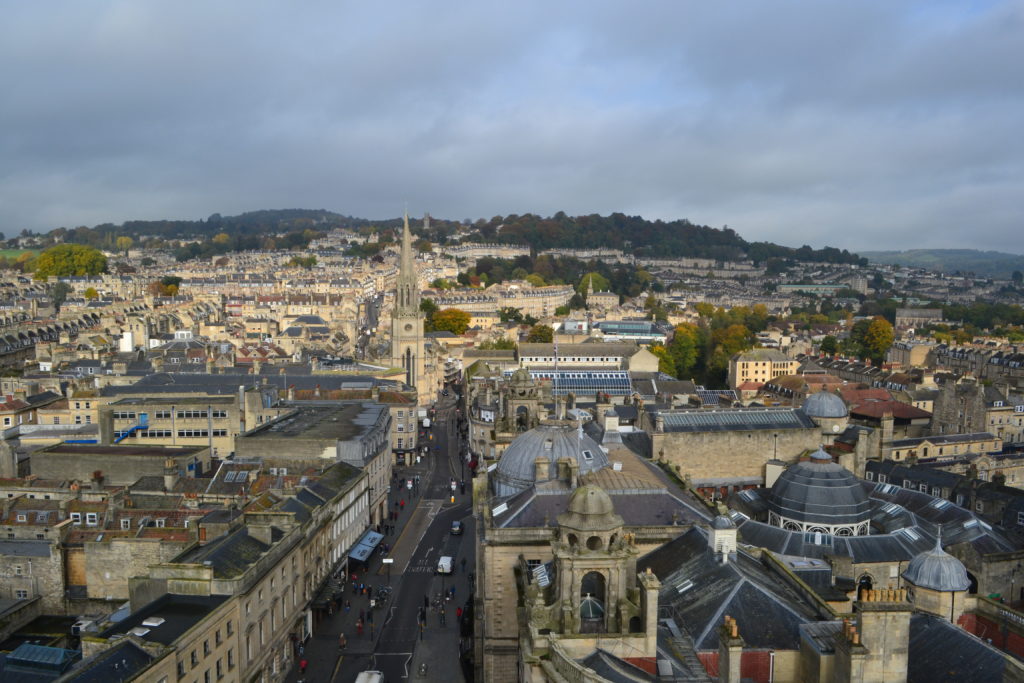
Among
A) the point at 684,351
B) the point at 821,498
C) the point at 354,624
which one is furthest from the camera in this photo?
the point at 684,351

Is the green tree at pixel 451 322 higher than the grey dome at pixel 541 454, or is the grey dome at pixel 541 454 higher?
the grey dome at pixel 541 454

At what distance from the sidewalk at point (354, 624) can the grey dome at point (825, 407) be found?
22613mm

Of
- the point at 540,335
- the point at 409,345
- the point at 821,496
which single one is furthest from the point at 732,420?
the point at 540,335

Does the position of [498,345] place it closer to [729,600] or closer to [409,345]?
[409,345]

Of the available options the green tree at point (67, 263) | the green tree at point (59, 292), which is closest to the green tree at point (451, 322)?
the green tree at point (59, 292)

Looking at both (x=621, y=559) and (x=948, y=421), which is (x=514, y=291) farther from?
(x=621, y=559)

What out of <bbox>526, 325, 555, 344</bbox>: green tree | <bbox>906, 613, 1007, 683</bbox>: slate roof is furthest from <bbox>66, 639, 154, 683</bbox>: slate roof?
<bbox>526, 325, 555, 344</bbox>: green tree

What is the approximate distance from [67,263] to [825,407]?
6874 inches

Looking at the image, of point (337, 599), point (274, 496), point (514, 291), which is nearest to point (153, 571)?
point (274, 496)

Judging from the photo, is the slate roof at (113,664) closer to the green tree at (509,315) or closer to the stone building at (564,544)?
the stone building at (564,544)

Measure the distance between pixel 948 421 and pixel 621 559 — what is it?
58170 millimetres

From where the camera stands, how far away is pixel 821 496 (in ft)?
116

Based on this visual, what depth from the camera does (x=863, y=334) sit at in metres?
139

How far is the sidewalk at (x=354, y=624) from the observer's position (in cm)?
3372
